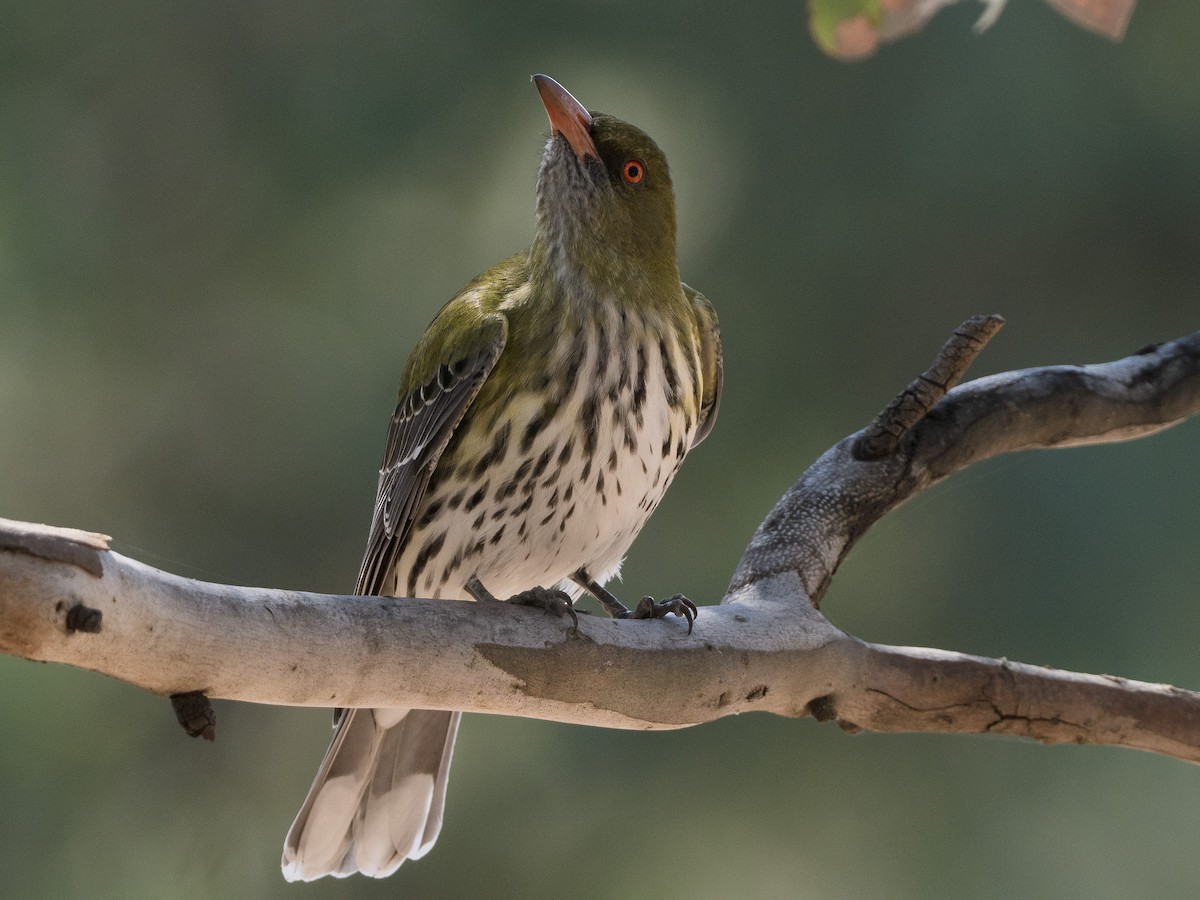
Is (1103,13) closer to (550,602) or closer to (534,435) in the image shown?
(550,602)

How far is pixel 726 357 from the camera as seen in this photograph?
372 cm

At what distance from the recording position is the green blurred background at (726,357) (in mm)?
3447

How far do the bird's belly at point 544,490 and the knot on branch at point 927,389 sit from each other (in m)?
0.35

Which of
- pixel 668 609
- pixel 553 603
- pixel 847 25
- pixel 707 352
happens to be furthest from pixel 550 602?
pixel 847 25

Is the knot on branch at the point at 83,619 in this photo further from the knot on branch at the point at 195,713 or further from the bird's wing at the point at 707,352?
the bird's wing at the point at 707,352

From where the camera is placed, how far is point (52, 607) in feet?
3.96

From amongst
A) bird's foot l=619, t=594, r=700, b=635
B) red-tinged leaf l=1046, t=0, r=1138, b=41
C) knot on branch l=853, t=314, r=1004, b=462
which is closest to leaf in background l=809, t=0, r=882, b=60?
red-tinged leaf l=1046, t=0, r=1138, b=41

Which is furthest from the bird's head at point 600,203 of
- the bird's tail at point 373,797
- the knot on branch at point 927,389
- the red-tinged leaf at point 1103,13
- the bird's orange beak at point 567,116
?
the red-tinged leaf at point 1103,13

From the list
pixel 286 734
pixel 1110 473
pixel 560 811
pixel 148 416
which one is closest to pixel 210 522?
pixel 148 416

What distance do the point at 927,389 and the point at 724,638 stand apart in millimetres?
599

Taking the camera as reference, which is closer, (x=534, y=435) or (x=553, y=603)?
(x=553, y=603)

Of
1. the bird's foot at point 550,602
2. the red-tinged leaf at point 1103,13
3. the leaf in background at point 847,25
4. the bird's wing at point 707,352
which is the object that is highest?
the red-tinged leaf at point 1103,13

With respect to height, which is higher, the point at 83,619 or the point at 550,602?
the point at 550,602

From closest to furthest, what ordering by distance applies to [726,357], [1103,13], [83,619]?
1. [1103,13]
2. [83,619]
3. [726,357]
